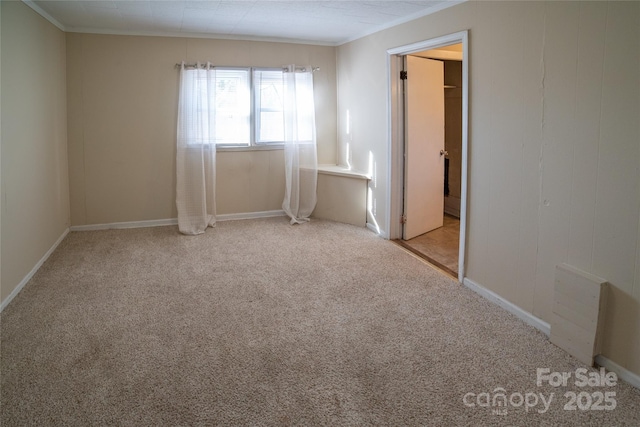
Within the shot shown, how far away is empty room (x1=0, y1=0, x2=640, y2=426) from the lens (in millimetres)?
2357

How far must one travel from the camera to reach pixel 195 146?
552 centimetres

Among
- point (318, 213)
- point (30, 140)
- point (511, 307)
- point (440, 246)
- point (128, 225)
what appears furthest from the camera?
point (318, 213)

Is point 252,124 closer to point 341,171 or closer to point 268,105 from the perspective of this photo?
point 268,105

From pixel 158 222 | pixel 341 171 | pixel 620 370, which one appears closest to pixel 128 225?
pixel 158 222

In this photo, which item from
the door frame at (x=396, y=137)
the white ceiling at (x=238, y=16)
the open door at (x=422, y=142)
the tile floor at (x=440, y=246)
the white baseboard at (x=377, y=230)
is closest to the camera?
the white ceiling at (x=238, y=16)

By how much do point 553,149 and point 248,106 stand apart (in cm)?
392

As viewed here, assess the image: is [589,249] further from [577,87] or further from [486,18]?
[486,18]

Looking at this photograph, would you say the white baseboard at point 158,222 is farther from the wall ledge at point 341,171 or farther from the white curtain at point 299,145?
the wall ledge at point 341,171

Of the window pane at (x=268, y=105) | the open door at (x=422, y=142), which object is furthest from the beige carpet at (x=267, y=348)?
the window pane at (x=268, y=105)

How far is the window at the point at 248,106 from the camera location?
5.77 metres

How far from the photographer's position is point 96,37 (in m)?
5.24

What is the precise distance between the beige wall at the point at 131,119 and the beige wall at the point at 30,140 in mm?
231

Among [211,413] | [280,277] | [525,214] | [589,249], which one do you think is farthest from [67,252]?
[589,249]

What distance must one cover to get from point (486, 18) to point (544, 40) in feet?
2.12
